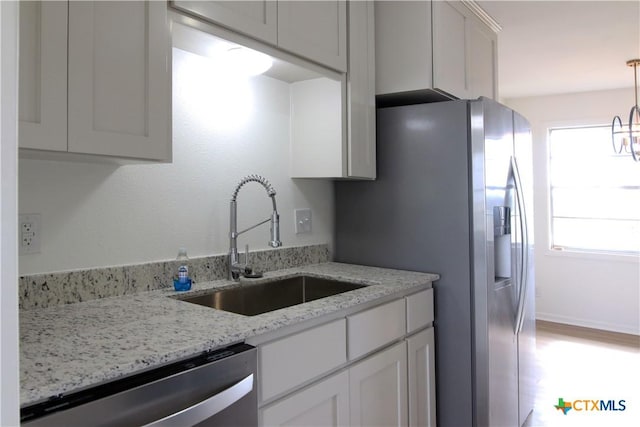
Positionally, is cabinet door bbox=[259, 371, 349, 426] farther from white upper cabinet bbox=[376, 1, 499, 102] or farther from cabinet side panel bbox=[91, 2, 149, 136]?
white upper cabinet bbox=[376, 1, 499, 102]

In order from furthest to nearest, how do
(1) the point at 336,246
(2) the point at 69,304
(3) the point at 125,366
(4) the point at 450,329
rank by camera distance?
(1) the point at 336,246 → (4) the point at 450,329 → (2) the point at 69,304 → (3) the point at 125,366

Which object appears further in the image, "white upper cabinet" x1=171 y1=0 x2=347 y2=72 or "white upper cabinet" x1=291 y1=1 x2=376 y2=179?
"white upper cabinet" x1=291 y1=1 x2=376 y2=179

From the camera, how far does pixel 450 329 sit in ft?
6.90

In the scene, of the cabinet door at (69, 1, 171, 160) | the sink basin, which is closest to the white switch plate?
the sink basin

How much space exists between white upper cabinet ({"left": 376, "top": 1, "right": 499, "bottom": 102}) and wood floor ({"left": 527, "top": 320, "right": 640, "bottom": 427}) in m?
1.96

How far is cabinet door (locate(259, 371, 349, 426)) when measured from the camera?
4.21ft

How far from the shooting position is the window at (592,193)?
453cm

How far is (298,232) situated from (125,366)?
4.68ft

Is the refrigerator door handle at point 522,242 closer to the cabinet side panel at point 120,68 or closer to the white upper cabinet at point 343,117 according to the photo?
the white upper cabinet at point 343,117

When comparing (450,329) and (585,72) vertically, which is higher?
(585,72)

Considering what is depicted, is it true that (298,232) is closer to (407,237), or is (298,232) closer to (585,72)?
(407,237)

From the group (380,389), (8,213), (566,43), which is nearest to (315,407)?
(380,389)

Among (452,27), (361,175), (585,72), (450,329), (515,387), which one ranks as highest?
(585,72)

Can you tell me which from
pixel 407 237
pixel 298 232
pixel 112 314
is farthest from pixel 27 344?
pixel 407 237
